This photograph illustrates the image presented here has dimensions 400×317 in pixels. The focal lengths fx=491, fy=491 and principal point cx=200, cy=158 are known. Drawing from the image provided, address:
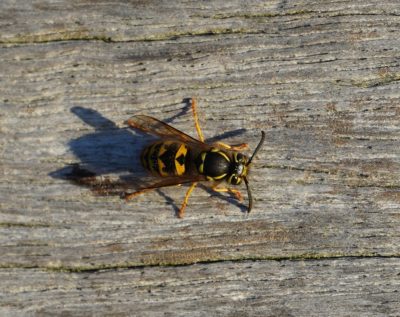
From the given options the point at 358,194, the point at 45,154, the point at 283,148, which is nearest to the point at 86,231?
the point at 45,154

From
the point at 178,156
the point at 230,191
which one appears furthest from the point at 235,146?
the point at 178,156

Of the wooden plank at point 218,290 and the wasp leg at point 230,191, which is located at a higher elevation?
the wasp leg at point 230,191

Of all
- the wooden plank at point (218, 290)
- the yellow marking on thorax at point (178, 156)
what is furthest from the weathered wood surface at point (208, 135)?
the yellow marking on thorax at point (178, 156)

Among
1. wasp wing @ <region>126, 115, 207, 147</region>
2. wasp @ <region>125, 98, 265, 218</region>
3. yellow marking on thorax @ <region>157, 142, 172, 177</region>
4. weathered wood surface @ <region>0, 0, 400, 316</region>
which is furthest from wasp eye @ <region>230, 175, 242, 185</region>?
yellow marking on thorax @ <region>157, 142, 172, 177</region>

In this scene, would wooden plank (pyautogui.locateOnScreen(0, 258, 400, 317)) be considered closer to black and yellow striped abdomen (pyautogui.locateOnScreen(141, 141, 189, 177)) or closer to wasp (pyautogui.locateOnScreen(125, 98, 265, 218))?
wasp (pyautogui.locateOnScreen(125, 98, 265, 218))

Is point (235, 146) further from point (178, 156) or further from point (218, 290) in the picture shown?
point (218, 290)

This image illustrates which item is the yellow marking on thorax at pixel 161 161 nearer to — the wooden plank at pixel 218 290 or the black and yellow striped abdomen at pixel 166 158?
the black and yellow striped abdomen at pixel 166 158
